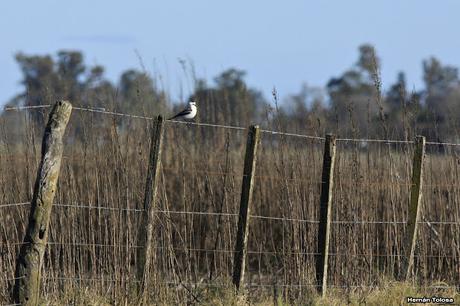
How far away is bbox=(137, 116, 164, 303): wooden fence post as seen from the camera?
7.95m

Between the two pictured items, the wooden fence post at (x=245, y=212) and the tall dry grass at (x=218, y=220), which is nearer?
the tall dry grass at (x=218, y=220)

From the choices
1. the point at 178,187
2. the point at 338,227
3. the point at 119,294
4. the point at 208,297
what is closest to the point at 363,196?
the point at 338,227

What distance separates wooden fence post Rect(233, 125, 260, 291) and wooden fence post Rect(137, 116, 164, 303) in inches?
28.6

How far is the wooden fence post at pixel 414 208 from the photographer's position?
9203mm

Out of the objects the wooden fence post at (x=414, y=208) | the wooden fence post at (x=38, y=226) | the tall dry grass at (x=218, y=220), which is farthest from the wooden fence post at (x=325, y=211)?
the wooden fence post at (x=38, y=226)

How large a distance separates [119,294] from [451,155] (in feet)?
11.6

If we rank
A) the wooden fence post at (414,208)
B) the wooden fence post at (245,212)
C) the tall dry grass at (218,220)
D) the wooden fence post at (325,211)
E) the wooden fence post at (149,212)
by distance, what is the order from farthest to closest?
the wooden fence post at (414,208), the wooden fence post at (325,211), the wooden fence post at (245,212), the tall dry grass at (218,220), the wooden fence post at (149,212)

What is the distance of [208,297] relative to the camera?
27.6 feet

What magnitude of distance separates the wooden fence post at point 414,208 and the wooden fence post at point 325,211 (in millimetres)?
717

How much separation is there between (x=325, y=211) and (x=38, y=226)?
96.5 inches

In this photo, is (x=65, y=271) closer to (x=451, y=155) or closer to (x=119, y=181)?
(x=119, y=181)

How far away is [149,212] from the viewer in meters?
7.94

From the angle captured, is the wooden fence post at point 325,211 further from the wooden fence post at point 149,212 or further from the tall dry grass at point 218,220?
the wooden fence post at point 149,212

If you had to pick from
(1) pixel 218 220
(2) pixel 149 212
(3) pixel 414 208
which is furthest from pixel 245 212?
(3) pixel 414 208
